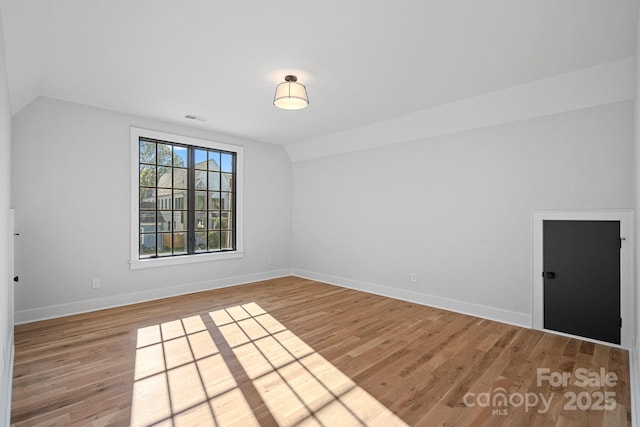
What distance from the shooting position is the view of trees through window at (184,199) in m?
5.05

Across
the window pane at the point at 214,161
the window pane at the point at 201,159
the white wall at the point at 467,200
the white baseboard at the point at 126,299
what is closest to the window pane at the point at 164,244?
the white baseboard at the point at 126,299

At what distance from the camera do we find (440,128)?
4.58 meters

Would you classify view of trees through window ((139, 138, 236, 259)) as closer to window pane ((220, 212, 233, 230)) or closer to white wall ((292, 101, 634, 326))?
window pane ((220, 212, 233, 230))

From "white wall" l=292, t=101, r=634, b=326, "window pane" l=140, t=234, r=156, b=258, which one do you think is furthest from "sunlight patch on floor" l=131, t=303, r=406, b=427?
"white wall" l=292, t=101, r=634, b=326

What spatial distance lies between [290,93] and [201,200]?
10.2 feet

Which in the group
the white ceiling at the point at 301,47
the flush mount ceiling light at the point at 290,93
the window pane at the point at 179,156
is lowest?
the window pane at the point at 179,156

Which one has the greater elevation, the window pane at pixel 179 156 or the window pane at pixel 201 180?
the window pane at pixel 179 156

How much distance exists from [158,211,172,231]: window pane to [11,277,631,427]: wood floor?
1393 mm

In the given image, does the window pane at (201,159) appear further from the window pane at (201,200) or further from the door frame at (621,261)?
the door frame at (621,261)

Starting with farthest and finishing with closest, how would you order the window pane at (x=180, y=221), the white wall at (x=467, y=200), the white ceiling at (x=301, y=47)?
the window pane at (x=180, y=221) < the white wall at (x=467, y=200) < the white ceiling at (x=301, y=47)

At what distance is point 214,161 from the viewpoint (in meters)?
5.89

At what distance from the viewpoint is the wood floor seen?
7.14ft

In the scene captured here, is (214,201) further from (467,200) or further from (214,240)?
(467,200)

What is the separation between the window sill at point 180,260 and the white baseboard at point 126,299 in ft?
1.21
